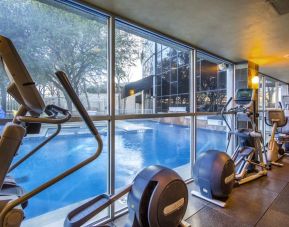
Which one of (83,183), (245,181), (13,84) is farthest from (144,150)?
(13,84)

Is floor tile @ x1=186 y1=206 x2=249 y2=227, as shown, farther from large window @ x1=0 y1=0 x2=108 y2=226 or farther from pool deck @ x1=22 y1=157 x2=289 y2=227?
large window @ x1=0 y1=0 x2=108 y2=226

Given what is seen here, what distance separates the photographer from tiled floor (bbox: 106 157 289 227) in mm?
2225

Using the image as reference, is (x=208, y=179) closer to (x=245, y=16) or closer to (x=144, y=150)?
(x=245, y=16)

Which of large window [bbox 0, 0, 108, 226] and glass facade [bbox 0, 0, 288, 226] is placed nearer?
large window [bbox 0, 0, 108, 226]

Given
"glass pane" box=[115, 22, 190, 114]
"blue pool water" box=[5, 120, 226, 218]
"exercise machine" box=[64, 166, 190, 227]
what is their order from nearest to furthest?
"exercise machine" box=[64, 166, 190, 227] → "blue pool water" box=[5, 120, 226, 218] → "glass pane" box=[115, 22, 190, 114]

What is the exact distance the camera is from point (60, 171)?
7.91ft

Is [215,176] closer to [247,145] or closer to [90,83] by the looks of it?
[247,145]

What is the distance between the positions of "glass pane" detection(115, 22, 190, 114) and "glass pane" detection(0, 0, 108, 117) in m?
0.29

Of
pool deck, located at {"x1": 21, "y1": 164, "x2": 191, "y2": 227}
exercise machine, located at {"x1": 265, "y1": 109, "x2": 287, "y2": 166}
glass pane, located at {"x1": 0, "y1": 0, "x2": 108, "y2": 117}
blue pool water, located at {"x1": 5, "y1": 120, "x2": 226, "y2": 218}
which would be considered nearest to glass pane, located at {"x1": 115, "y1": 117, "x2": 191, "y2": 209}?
blue pool water, located at {"x1": 5, "y1": 120, "x2": 226, "y2": 218}

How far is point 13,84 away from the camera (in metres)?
1.06

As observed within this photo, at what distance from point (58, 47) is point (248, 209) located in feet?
10.0

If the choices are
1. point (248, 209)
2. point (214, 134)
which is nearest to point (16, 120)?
point (248, 209)

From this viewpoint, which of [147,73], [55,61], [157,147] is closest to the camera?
[55,61]

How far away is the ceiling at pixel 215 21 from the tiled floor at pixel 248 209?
237cm
